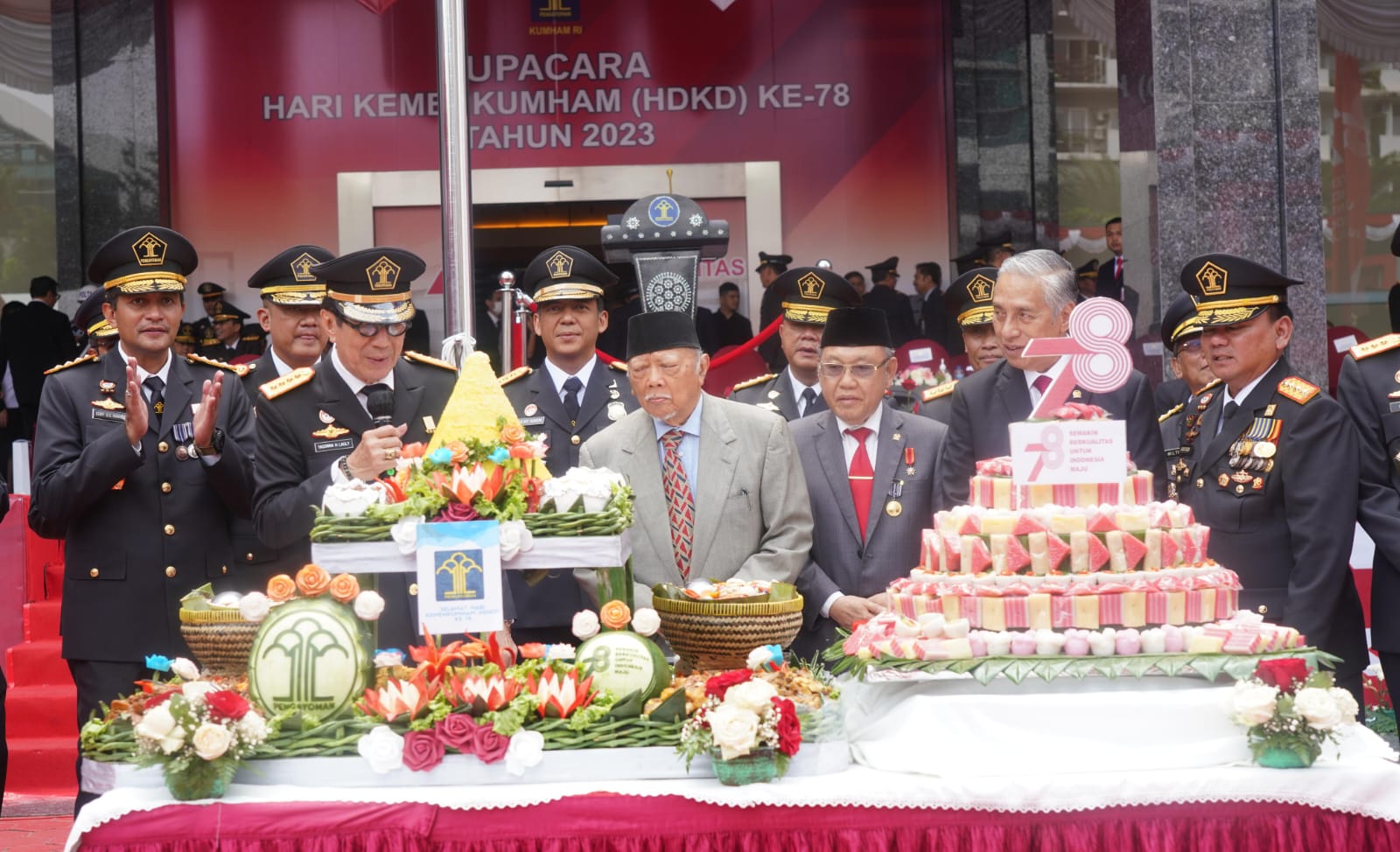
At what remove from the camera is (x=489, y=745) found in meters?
3.64

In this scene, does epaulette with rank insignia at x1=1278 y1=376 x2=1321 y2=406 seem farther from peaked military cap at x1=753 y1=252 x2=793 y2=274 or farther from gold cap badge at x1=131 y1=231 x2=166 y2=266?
peaked military cap at x1=753 y1=252 x2=793 y2=274

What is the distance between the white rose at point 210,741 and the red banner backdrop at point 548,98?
976cm

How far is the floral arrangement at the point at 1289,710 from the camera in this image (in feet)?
11.8

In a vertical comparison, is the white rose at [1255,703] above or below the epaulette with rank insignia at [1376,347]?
below

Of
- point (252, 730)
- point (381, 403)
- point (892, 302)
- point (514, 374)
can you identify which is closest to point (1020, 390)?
point (514, 374)

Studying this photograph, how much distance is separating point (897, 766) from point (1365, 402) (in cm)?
218

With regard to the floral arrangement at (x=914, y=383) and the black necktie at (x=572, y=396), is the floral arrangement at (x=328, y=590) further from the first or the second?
the floral arrangement at (x=914, y=383)

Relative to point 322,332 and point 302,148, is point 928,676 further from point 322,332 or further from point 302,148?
point 302,148

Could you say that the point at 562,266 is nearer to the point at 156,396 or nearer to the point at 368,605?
the point at 156,396

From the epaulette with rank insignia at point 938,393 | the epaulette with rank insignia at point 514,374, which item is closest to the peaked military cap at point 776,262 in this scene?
the epaulette with rank insignia at point 938,393

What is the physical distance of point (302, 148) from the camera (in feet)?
42.5

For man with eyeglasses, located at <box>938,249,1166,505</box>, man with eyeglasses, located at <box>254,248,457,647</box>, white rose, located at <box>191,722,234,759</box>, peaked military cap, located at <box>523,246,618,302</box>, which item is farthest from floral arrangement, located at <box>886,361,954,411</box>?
white rose, located at <box>191,722,234,759</box>

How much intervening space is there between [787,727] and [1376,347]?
2565mm

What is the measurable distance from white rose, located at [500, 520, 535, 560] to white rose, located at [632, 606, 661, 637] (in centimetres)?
33
